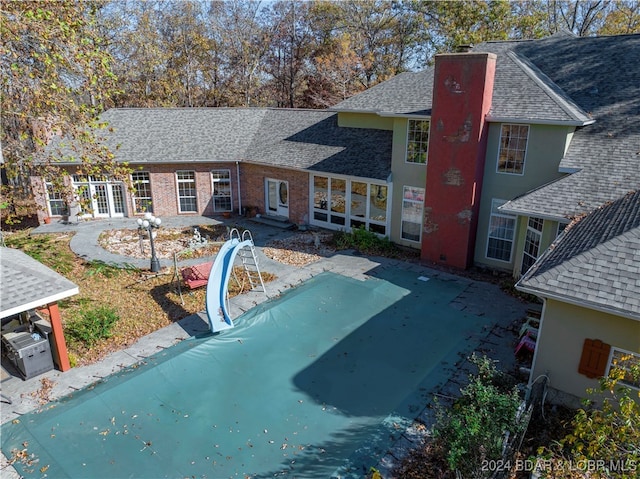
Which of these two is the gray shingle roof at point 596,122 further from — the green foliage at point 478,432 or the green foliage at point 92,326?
the green foliage at point 92,326

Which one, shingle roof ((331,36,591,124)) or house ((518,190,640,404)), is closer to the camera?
house ((518,190,640,404))

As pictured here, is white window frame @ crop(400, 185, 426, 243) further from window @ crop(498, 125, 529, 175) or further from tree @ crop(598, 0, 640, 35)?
tree @ crop(598, 0, 640, 35)

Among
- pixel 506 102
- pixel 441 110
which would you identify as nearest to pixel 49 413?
pixel 441 110

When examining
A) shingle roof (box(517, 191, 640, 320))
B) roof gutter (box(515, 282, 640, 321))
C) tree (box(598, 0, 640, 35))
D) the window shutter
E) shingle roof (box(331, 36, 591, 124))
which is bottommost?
the window shutter

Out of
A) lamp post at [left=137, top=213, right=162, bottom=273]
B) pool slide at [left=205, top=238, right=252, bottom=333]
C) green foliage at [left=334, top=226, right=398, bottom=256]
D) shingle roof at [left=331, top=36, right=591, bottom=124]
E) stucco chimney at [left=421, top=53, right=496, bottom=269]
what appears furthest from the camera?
green foliage at [left=334, top=226, right=398, bottom=256]

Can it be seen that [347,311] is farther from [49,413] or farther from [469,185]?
[49,413]

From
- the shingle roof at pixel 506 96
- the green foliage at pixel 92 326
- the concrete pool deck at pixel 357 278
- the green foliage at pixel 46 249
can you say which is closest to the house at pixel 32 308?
the concrete pool deck at pixel 357 278

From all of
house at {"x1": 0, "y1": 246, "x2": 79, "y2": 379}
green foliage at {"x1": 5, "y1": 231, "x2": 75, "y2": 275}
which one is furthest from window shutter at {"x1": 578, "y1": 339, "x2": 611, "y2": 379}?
green foliage at {"x1": 5, "y1": 231, "x2": 75, "y2": 275}
